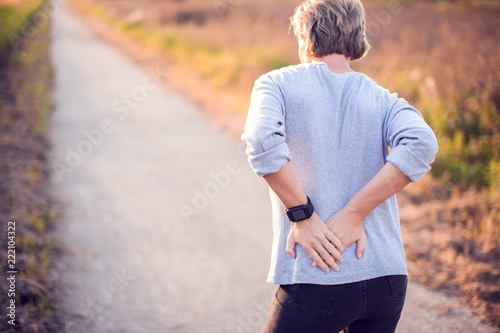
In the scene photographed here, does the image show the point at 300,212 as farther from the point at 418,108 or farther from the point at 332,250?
the point at 418,108

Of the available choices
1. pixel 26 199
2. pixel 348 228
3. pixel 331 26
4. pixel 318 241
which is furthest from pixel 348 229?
pixel 26 199

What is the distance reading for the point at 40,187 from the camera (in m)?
4.45

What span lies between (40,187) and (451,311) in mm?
4472

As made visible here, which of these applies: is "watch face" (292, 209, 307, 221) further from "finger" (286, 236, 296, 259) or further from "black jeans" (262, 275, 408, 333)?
"black jeans" (262, 275, 408, 333)

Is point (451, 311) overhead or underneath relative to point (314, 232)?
underneath

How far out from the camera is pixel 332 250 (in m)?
1.25

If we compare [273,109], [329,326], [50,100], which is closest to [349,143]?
[273,109]

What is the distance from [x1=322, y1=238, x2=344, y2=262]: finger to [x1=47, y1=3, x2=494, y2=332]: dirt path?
5.52ft

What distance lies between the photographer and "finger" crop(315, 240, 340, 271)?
124cm

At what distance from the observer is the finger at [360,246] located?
128cm

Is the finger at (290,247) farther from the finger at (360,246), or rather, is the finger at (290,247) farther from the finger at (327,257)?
the finger at (360,246)

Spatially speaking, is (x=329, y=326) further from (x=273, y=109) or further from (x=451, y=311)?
(x=451, y=311)

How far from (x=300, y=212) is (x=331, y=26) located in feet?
2.19

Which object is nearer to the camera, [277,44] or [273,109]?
[273,109]
